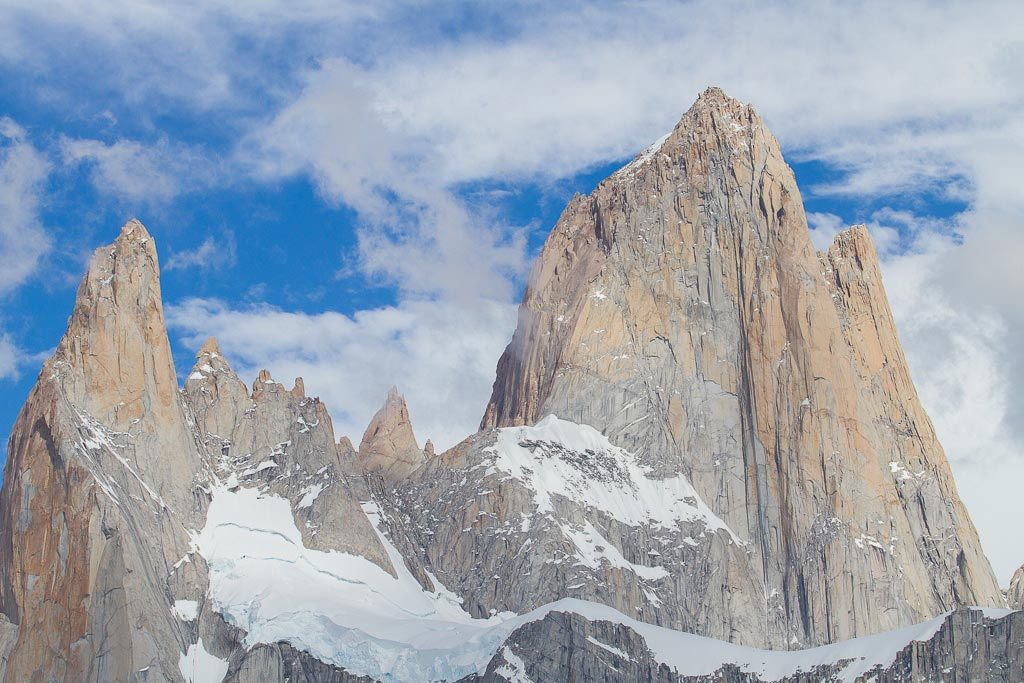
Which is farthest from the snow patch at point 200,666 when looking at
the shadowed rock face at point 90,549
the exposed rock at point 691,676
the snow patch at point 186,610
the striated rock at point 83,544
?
A: the exposed rock at point 691,676

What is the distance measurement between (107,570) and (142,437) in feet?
65.3

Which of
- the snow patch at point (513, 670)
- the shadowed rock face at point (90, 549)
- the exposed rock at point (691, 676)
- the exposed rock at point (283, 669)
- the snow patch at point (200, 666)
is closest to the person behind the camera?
the shadowed rock face at point (90, 549)

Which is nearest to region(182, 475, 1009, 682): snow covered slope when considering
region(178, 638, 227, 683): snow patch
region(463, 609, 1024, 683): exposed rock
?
region(178, 638, 227, 683): snow patch

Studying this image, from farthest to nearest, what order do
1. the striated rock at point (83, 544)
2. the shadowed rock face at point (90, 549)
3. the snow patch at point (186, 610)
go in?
the snow patch at point (186, 610), the shadowed rock face at point (90, 549), the striated rock at point (83, 544)

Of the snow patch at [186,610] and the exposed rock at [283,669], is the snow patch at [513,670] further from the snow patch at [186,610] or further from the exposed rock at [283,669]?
the snow patch at [186,610]

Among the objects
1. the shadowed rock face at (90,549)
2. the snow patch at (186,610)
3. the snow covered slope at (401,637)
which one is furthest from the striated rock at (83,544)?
the snow covered slope at (401,637)

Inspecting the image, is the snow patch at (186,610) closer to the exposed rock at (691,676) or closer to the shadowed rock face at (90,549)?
the shadowed rock face at (90,549)

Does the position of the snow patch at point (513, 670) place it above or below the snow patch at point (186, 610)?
below

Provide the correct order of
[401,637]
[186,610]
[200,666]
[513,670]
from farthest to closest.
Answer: [401,637] < [186,610] < [513,670] < [200,666]

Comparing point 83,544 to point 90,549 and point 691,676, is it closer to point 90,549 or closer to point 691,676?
point 90,549

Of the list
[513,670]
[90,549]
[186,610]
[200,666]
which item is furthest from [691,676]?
[90,549]

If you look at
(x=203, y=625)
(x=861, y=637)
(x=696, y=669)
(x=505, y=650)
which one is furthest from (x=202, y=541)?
(x=861, y=637)

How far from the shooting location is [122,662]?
178 meters

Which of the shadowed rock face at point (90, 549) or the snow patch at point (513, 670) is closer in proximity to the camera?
the shadowed rock face at point (90, 549)
